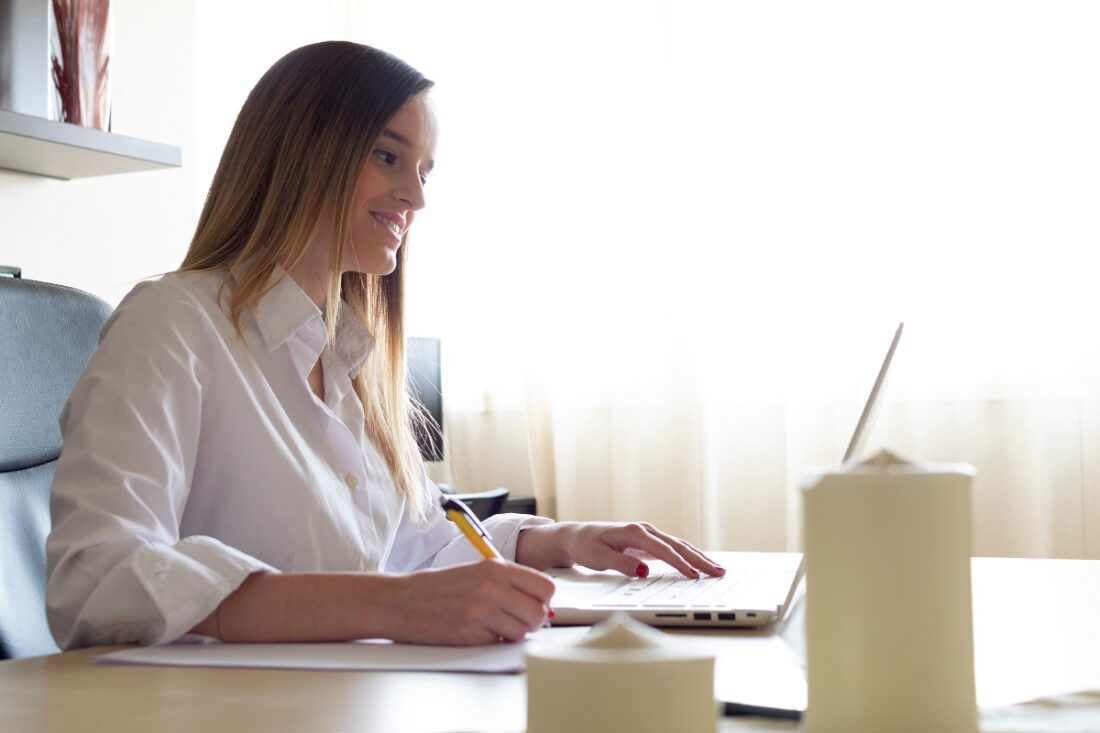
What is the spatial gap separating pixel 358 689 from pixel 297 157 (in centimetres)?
80

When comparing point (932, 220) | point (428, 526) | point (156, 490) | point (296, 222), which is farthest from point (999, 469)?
point (156, 490)

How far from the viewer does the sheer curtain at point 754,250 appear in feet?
9.51

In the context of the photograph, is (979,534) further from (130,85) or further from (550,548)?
(130,85)

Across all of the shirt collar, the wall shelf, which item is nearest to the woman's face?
the shirt collar

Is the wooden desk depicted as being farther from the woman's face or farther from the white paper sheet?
the woman's face

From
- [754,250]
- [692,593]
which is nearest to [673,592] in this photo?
[692,593]

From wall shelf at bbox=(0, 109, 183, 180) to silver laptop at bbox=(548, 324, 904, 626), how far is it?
4.59 ft

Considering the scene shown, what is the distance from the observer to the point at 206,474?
117 centimetres

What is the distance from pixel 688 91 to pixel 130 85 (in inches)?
59.7

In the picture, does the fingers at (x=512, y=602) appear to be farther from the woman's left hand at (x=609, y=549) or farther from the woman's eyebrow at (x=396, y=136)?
the woman's eyebrow at (x=396, y=136)

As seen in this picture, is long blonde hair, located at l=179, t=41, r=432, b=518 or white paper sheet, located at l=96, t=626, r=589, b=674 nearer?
white paper sheet, located at l=96, t=626, r=589, b=674

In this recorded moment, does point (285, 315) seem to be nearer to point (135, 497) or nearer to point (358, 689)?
point (135, 497)

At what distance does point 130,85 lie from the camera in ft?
8.73

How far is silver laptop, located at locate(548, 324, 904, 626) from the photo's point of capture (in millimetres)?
931
